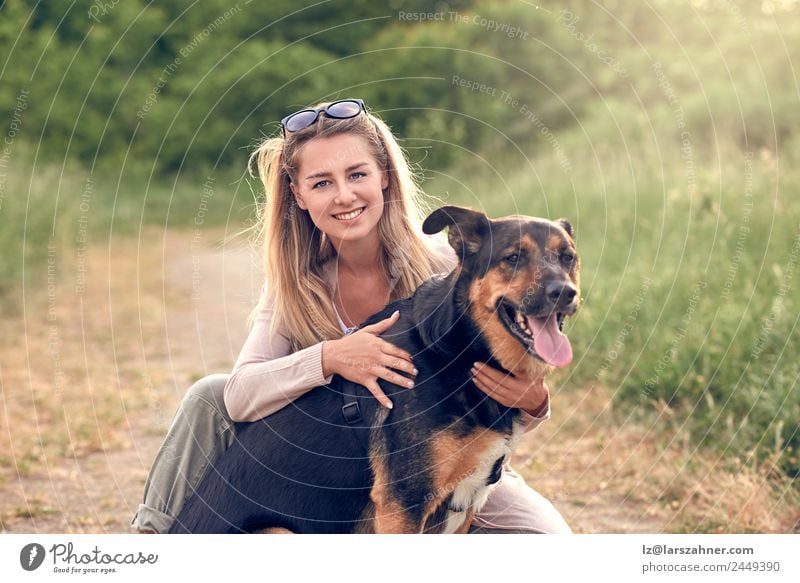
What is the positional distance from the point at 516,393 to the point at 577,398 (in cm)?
331

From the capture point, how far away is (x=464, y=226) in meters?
3.46

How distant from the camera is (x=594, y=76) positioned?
1933 cm

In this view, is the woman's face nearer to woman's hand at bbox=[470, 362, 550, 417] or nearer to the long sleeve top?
the long sleeve top

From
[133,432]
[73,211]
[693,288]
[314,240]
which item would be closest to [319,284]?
[314,240]

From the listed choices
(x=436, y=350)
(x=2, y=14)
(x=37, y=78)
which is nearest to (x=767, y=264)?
(x=436, y=350)

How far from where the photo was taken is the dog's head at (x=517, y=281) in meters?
3.25

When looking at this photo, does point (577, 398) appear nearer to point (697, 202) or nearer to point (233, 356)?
point (697, 202)

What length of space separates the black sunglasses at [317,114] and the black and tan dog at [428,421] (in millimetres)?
726

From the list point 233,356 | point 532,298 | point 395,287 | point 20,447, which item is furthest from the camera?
point 233,356

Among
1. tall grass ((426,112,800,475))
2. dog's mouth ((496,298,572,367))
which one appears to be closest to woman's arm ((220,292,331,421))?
dog's mouth ((496,298,572,367))

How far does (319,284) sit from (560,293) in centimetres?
122

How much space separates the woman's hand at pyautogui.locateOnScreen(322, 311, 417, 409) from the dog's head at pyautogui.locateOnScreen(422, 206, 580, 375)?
34 cm

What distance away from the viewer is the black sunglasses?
12.6ft

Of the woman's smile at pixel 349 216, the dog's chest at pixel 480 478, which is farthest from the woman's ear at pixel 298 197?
the dog's chest at pixel 480 478
